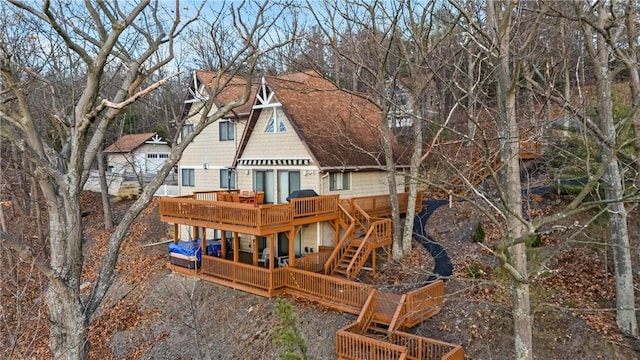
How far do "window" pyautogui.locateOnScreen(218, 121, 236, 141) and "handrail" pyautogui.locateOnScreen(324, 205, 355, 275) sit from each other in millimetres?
7641

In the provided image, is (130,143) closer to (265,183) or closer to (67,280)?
(265,183)

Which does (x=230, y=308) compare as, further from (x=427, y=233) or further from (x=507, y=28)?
(x=507, y=28)

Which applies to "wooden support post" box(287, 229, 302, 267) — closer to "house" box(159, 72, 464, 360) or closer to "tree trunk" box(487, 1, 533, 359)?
"house" box(159, 72, 464, 360)

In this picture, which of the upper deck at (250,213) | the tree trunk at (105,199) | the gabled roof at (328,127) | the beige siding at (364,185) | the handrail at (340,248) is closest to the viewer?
the upper deck at (250,213)

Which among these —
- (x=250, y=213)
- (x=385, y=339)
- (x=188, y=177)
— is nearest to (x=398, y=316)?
(x=385, y=339)

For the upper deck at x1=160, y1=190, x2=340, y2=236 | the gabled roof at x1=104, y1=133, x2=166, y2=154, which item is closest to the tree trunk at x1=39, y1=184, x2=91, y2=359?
the upper deck at x1=160, y1=190, x2=340, y2=236

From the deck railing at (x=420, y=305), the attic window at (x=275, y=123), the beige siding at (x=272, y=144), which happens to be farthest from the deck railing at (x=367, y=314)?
the attic window at (x=275, y=123)

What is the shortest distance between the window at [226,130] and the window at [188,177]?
3132 mm

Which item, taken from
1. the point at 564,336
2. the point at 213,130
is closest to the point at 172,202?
the point at 213,130

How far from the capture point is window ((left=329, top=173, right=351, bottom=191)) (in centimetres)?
1794

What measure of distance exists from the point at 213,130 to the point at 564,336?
712 inches

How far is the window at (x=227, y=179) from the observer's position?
20797 millimetres

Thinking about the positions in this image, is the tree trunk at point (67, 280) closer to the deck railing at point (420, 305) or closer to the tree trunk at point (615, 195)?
the deck railing at point (420, 305)

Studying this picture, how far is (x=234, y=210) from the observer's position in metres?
15.3
